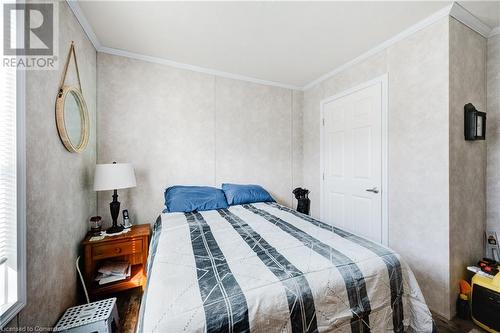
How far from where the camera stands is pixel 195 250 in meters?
1.31

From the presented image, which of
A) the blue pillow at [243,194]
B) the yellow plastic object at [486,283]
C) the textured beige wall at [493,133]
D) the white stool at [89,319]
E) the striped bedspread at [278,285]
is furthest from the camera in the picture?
the blue pillow at [243,194]

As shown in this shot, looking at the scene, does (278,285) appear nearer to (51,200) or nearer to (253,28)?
(51,200)

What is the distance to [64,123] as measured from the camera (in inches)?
57.3

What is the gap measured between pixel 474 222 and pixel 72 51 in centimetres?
376

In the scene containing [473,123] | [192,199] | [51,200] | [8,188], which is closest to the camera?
[8,188]

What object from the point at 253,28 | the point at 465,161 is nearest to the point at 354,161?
the point at 465,161

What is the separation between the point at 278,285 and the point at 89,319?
4.24ft

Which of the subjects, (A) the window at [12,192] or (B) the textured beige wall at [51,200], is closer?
(A) the window at [12,192]

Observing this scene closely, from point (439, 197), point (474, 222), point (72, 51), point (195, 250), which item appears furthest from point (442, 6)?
point (72, 51)

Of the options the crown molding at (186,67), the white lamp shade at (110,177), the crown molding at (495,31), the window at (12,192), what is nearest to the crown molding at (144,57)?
the crown molding at (186,67)

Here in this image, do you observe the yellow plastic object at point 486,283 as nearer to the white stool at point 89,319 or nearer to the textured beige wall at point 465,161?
the textured beige wall at point 465,161

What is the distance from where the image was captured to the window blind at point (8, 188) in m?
0.94

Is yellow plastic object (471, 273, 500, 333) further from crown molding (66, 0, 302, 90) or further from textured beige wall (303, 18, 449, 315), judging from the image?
crown molding (66, 0, 302, 90)

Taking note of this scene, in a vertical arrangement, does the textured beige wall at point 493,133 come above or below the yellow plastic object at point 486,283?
above
